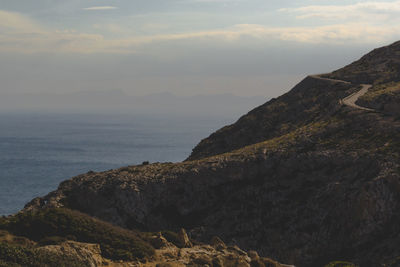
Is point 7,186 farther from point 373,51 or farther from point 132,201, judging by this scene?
point 373,51

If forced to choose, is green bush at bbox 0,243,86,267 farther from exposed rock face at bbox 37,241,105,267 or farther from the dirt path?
the dirt path

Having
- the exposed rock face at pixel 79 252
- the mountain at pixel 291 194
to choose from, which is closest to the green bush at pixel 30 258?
the exposed rock face at pixel 79 252

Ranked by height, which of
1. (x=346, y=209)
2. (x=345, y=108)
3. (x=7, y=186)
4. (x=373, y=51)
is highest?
(x=373, y=51)

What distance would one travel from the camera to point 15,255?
26766 millimetres

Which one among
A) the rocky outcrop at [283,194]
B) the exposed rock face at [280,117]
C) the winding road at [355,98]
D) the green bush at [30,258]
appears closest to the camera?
the green bush at [30,258]

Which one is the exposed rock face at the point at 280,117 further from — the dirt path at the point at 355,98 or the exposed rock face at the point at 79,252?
the exposed rock face at the point at 79,252

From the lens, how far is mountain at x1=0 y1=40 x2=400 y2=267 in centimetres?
5162

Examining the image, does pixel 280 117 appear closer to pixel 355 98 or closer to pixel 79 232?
pixel 355 98

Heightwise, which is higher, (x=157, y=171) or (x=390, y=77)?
(x=390, y=77)

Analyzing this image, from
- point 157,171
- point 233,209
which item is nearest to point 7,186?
point 157,171

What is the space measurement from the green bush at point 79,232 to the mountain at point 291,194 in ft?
62.6

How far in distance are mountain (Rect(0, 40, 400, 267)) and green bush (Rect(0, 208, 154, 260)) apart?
62.6 feet

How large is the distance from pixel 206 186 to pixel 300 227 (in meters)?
16.5

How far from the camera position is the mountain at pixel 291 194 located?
51.6 metres
